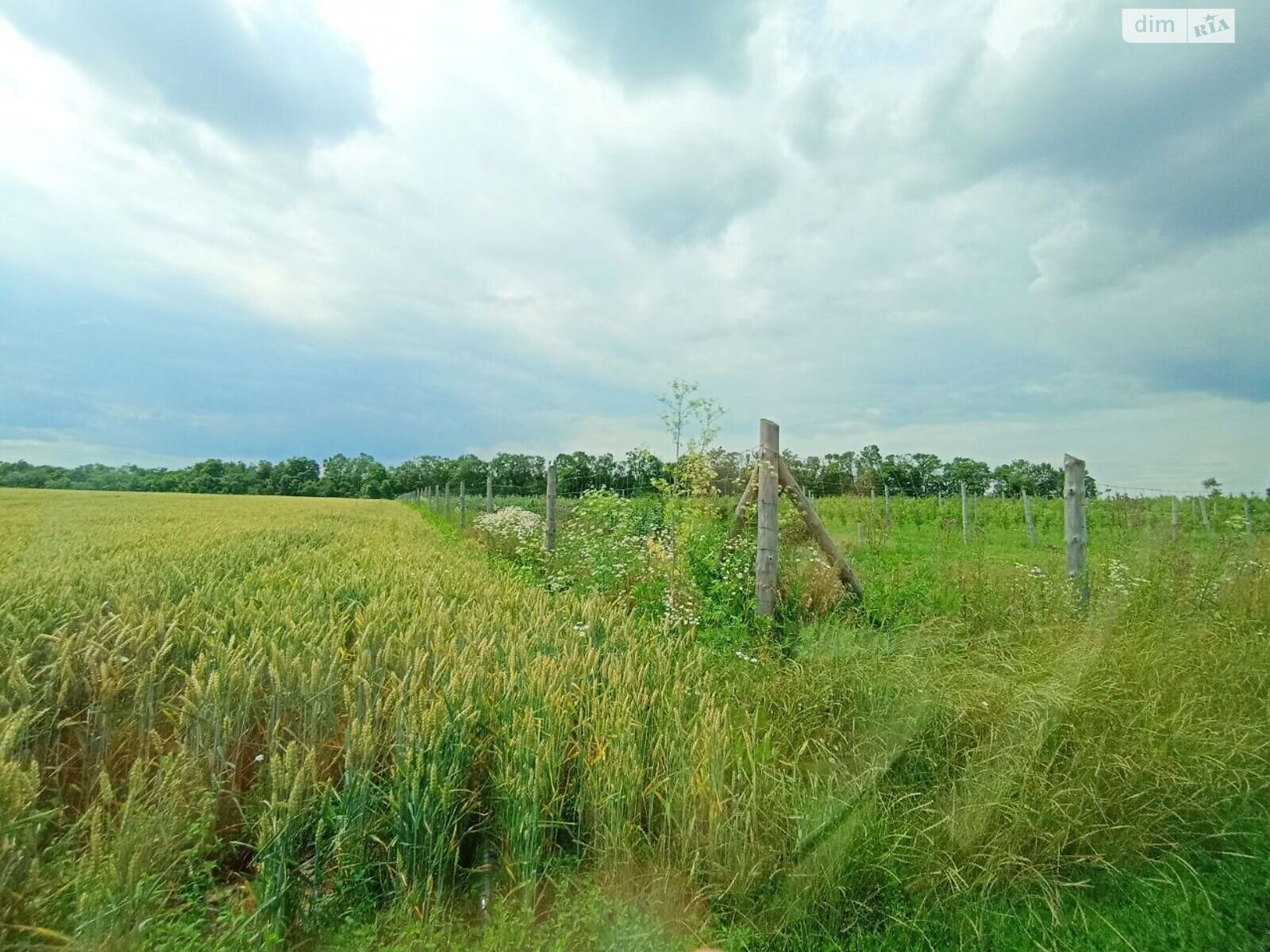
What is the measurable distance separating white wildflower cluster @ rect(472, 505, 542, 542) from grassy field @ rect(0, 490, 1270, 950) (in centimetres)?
780

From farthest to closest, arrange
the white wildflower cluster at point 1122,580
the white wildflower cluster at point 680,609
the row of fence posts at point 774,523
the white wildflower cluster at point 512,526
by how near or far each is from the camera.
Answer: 1. the white wildflower cluster at point 512,526
2. the white wildflower cluster at point 1122,580
3. the row of fence posts at point 774,523
4. the white wildflower cluster at point 680,609

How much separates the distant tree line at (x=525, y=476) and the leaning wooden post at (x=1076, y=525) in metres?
2.67

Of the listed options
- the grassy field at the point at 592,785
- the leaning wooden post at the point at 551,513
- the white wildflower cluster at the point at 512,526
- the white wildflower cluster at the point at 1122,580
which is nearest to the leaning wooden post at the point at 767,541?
the grassy field at the point at 592,785

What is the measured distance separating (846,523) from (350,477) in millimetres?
78503

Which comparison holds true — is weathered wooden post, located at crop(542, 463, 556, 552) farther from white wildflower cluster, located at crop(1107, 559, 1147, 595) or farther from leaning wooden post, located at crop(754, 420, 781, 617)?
white wildflower cluster, located at crop(1107, 559, 1147, 595)

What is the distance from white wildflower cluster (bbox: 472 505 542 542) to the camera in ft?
40.3

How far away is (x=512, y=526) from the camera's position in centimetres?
1327

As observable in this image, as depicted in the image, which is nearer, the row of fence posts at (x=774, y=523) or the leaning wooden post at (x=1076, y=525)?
the row of fence posts at (x=774, y=523)

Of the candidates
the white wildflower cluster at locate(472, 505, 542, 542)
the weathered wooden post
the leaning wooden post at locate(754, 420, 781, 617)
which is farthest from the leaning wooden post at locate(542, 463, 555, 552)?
the leaning wooden post at locate(754, 420, 781, 617)

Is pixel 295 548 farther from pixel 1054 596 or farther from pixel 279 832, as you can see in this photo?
pixel 1054 596

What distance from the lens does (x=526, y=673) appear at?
302cm

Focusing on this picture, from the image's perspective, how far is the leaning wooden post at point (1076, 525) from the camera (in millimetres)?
5457

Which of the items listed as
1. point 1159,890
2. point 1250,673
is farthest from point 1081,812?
point 1250,673

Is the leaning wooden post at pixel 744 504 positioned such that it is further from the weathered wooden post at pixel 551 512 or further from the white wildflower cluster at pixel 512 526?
the white wildflower cluster at pixel 512 526
